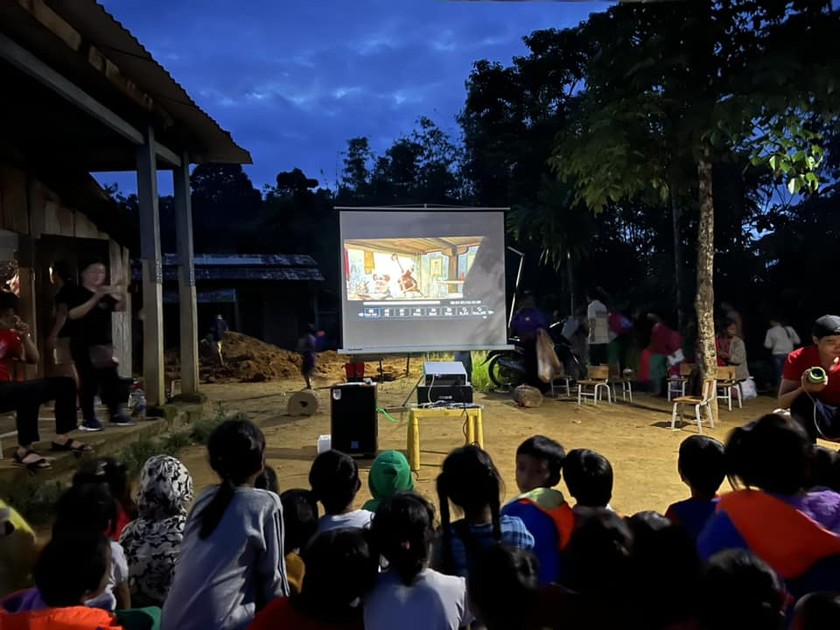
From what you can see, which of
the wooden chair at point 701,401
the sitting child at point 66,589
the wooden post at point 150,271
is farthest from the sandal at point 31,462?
the wooden chair at point 701,401

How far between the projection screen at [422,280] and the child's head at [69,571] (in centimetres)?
562

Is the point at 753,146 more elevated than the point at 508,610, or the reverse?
the point at 753,146

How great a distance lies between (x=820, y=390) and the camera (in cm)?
374

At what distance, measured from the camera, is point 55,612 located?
1.65 metres

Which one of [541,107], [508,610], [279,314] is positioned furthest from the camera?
[279,314]

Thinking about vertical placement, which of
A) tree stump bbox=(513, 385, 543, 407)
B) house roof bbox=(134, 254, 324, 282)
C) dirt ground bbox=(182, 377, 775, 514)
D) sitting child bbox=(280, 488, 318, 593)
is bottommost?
dirt ground bbox=(182, 377, 775, 514)

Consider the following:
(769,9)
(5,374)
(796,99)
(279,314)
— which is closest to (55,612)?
(5,374)

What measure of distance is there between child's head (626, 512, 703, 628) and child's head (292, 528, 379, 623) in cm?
70

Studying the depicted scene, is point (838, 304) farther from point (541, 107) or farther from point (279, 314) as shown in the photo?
point (279, 314)

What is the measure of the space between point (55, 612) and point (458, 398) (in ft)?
16.3

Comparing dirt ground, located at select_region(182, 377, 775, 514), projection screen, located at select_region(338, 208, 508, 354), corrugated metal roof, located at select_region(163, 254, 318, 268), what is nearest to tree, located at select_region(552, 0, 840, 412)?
dirt ground, located at select_region(182, 377, 775, 514)

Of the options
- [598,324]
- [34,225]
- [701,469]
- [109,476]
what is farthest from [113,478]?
[598,324]

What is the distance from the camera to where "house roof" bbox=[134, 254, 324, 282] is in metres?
19.5

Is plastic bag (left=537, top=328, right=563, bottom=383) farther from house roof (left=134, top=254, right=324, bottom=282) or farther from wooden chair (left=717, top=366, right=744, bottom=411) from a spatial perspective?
house roof (left=134, top=254, right=324, bottom=282)
